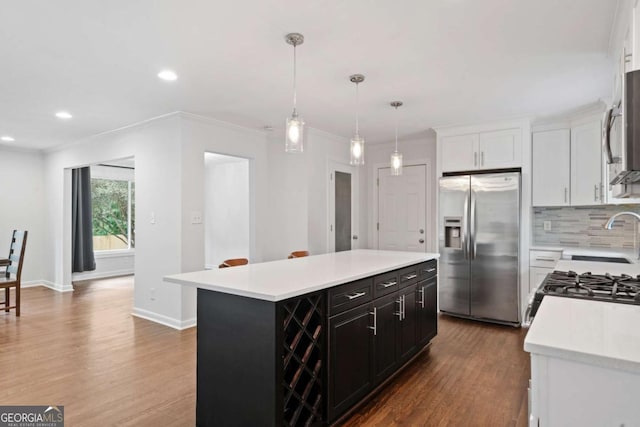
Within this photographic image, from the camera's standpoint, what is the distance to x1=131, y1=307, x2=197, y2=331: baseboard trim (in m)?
4.24

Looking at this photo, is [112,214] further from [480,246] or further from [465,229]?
[480,246]

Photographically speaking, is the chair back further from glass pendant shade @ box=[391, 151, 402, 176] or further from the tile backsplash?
the tile backsplash

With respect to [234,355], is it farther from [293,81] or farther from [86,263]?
[86,263]

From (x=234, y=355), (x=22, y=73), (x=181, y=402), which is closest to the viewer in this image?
(x=234, y=355)

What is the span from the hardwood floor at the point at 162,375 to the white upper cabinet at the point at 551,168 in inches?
63.9

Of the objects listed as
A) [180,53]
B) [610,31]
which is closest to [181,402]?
[180,53]

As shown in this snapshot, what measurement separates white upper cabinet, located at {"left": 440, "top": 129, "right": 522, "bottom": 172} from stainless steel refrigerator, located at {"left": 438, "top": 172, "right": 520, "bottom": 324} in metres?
0.21

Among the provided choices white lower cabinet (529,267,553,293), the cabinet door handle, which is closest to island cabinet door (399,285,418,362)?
the cabinet door handle

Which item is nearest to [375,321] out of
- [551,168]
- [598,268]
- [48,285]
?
[598,268]

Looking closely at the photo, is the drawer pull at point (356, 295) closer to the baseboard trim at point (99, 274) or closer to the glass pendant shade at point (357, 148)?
the glass pendant shade at point (357, 148)

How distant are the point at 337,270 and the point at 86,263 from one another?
6783 mm

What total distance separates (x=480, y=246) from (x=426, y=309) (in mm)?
1518

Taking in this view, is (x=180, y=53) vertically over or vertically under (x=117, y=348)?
over

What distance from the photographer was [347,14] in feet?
7.13
